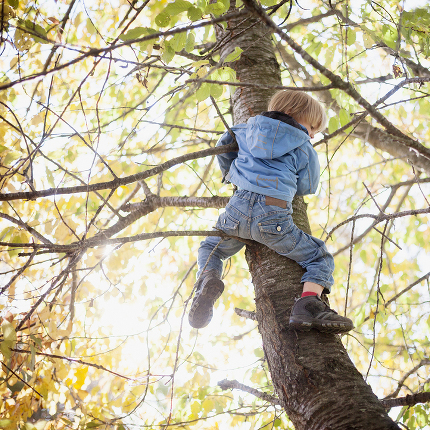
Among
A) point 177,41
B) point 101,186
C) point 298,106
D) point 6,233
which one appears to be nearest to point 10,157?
point 6,233

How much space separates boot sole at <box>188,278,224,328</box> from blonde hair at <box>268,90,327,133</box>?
95 cm

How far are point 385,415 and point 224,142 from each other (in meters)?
1.40

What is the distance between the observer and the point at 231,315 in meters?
4.29

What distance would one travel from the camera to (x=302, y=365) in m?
1.27

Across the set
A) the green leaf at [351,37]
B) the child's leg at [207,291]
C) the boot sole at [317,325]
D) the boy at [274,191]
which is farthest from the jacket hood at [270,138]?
the green leaf at [351,37]

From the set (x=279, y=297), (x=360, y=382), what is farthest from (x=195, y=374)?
(x=360, y=382)

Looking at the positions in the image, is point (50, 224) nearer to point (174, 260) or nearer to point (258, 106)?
point (258, 106)

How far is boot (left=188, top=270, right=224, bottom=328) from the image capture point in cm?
181

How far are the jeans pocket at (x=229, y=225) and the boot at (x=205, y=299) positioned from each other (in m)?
0.26

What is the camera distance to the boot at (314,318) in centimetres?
136

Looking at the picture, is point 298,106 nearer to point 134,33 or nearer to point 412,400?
point 134,33

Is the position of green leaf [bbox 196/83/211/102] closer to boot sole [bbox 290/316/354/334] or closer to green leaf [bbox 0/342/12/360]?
boot sole [bbox 290/316/354/334]

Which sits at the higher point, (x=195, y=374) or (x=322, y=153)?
(x=322, y=153)

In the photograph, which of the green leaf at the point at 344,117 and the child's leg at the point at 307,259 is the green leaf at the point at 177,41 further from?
the green leaf at the point at 344,117
